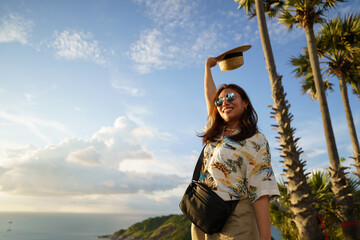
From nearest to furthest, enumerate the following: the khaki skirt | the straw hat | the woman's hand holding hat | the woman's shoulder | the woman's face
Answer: the khaki skirt, the woman's shoulder, the woman's face, the straw hat, the woman's hand holding hat

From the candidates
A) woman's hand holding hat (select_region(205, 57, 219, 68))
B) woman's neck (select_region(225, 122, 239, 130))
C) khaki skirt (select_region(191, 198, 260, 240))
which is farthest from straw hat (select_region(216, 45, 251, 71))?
khaki skirt (select_region(191, 198, 260, 240))

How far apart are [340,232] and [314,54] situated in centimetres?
618

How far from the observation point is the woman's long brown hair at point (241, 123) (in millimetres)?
1540

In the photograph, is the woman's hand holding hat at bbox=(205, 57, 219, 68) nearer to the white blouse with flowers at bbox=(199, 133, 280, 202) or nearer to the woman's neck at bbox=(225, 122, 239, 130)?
the woman's neck at bbox=(225, 122, 239, 130)

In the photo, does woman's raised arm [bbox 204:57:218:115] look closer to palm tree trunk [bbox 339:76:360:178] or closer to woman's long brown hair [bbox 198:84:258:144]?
woman's long brown hair [bbox 198:84:258:144]

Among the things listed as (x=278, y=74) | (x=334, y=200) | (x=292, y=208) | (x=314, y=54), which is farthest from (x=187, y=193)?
(x=314, y=54)

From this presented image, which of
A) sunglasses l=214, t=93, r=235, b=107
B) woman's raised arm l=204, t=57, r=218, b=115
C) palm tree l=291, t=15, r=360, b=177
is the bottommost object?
sunglasses l=214, t=93, r=235, b=107

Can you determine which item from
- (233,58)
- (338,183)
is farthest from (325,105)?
(233,58)

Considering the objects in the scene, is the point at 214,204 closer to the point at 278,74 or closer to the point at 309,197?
the point at 309,197

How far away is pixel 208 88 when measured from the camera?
2.05 m

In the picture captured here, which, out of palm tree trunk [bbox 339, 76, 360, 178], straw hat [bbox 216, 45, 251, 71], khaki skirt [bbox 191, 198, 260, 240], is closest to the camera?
khaki skirt [bbox 191, 198, 260, 240]

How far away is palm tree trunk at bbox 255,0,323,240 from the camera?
5625 mm

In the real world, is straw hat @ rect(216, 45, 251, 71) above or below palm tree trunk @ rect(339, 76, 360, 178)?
below

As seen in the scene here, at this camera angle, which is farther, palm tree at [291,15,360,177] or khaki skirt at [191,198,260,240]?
palm tree at [291,15,360,177]
